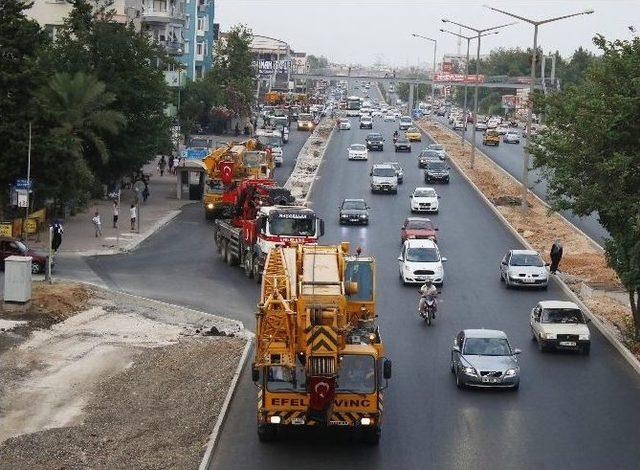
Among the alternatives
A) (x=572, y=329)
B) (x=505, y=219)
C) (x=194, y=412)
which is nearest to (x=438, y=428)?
(x=194, y=412)

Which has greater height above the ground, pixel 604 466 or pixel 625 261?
pixel 625 261

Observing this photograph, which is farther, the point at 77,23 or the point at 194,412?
the point at 77,23

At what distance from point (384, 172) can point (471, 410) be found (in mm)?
49691

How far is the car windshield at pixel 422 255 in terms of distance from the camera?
49000 millimetres

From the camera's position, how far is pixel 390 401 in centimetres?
3102

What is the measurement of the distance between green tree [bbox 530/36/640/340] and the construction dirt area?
11.3 meters

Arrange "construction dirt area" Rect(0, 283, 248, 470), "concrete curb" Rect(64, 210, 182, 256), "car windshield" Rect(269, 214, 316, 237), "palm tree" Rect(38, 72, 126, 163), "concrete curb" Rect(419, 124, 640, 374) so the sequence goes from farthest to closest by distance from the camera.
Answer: "palm tree" Rect(38, 72, 126, 163) → "concrete curb" Rect(64, 210, 182, 256) → "car windshield" Rect(269, 214, 316, 237) → "concrete curb" Rect(419, 124, 640, 374) → "construction dirt area" Rect(0, 283, 248, 470)

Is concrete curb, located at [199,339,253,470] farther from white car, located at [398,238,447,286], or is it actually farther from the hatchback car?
the hatchback car

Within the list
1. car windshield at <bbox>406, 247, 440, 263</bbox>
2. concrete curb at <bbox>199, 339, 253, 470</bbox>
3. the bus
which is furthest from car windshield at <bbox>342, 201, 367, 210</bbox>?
the bus

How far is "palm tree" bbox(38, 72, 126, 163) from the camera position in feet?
206

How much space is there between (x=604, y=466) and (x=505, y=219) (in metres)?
42.7

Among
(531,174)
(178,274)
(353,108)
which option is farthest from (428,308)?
(353,108)

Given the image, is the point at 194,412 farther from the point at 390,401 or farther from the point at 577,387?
Result: the point at 577,387

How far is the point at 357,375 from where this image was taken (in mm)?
25625
